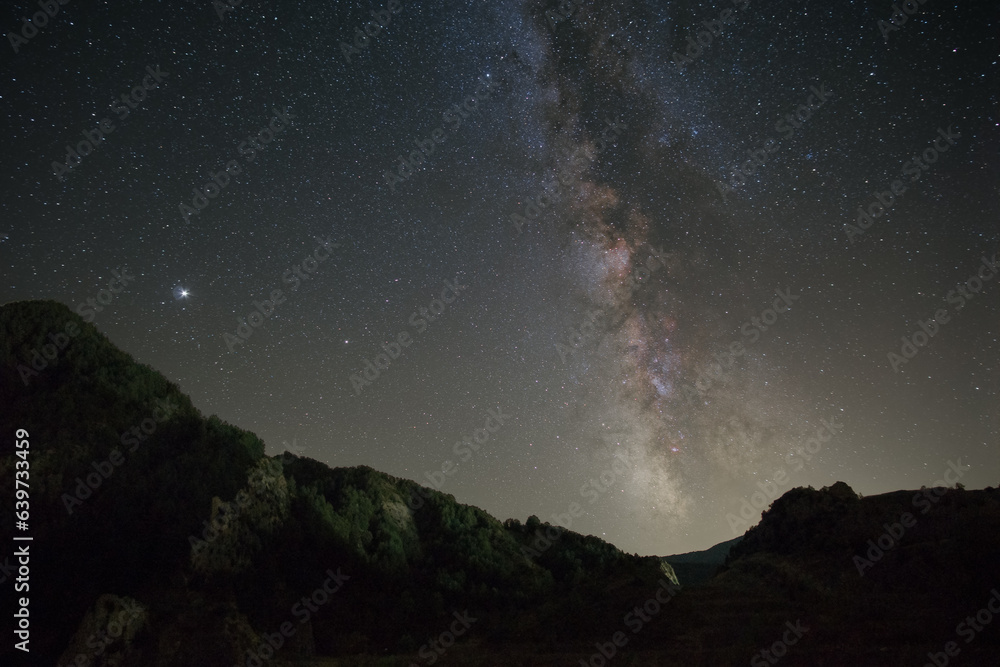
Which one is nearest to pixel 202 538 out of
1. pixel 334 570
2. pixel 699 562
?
pixel 334 570

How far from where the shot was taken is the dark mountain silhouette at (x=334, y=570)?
30.7ft

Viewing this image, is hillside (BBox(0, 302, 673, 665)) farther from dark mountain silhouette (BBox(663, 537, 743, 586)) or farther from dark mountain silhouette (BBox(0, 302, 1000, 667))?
dark mountain silhouette (BBox(663, 537, 743, 586))

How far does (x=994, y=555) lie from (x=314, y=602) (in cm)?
1604

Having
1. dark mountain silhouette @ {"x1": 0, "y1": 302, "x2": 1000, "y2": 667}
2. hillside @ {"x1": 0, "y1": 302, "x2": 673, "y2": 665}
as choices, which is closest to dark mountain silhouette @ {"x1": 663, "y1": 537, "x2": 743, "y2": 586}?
dark mountain silhouette @ {"x1": 0, "y1": 302, "x2": 1000, "y2": 667}

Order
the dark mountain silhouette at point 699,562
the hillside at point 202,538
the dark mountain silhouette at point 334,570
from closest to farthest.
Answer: the dark mountain silhouette at point 334,570 < the hillside at point 202,538 < the dark mountain silhouette at point 699,562

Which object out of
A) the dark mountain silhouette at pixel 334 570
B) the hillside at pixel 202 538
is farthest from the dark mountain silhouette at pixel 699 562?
the hillside at pixel 202 538

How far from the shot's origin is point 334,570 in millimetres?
13836

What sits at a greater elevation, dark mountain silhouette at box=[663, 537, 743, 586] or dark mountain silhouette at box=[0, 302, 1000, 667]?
Result: dark mountain silhouette at box=[663, 537, 743, 586]

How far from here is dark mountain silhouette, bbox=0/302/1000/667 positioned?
935 cm

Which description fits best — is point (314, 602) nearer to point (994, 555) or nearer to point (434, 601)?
point (434, 601)

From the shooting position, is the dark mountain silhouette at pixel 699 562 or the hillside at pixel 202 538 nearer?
the hillside at pixel 202 538

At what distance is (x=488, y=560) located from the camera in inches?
631

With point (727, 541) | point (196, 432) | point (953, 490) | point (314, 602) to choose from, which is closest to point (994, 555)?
point (953, 490)

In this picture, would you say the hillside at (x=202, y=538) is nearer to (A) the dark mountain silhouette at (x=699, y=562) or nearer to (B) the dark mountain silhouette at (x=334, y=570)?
(B) the dark mountain silhouette at (x=334, y=570)
